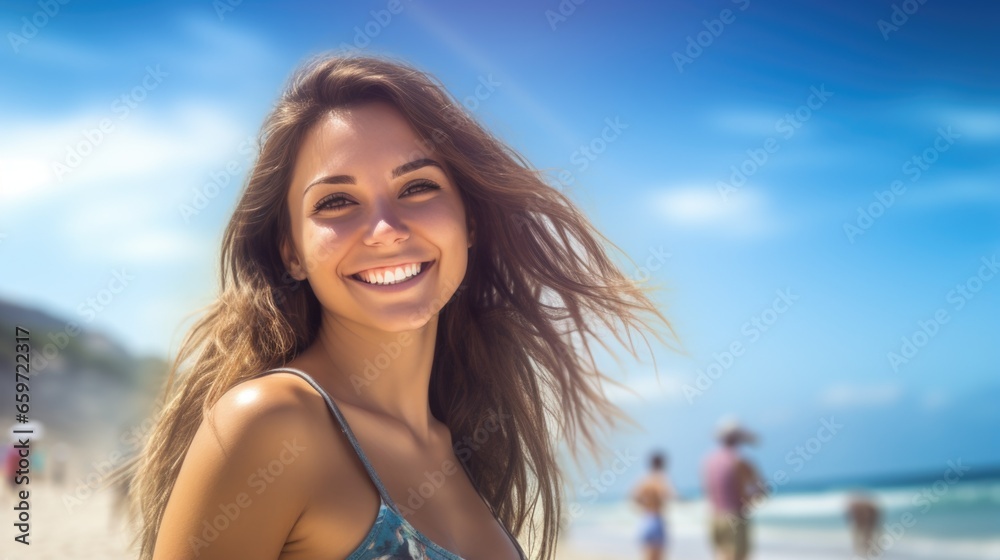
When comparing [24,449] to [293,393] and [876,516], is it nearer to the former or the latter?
[293,393]

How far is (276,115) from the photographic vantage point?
7.72ft

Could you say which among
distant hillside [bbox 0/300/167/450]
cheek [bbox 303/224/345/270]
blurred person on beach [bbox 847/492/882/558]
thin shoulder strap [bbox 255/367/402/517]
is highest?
distant hillside [bbox 0/300/167/450]

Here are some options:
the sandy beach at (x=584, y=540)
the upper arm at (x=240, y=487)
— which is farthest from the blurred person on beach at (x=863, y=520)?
the upper arm at (x=240, y=487)

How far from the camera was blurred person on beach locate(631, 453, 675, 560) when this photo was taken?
9758 millimetres

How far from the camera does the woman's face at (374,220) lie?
210 cm

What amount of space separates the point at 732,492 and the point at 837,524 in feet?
67.9

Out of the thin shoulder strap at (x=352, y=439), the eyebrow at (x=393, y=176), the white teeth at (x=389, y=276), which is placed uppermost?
the eyebrow at (x=393, y=176)

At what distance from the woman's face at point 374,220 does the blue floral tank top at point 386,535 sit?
325 mm

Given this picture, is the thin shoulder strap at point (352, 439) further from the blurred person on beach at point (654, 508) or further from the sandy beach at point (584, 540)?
the sandy beach at point (584, 540)

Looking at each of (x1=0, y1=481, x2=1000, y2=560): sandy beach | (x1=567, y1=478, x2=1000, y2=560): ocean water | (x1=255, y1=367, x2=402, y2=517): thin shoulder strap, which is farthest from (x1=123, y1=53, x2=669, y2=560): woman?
(x1=567, y1=478, x2=1000, y2=560): ocean water

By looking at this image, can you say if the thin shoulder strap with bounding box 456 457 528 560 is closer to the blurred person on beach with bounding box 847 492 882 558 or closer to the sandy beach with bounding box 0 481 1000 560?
the sandy beach with bounding box 0 481 1000 560

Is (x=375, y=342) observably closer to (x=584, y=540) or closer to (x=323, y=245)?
(x=323, y=245)

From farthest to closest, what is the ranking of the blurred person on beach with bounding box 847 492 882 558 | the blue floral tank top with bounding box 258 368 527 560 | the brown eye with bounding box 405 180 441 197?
the blurred person on beach with bounding box 847 492 882 558, the brown eye with bounding box 405 180 441 197, the blue floral tank top with bounding box 258 368 527 560

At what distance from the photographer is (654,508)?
10062mm
